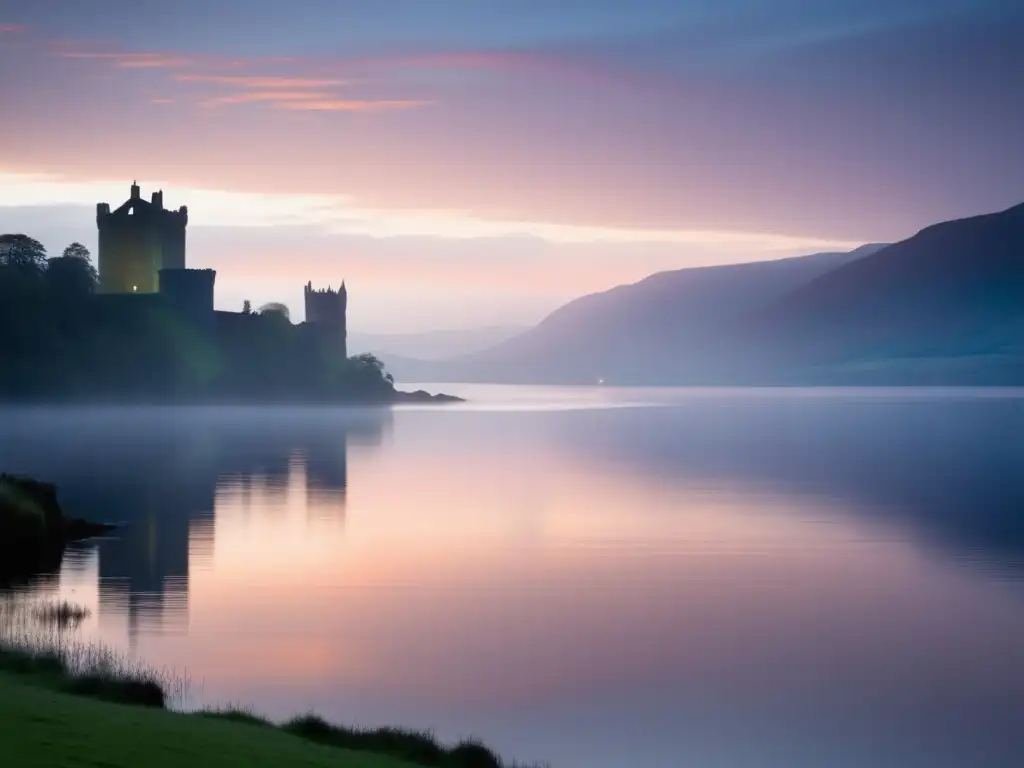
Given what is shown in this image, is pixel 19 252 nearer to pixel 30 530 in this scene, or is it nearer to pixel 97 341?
pixel 97 341

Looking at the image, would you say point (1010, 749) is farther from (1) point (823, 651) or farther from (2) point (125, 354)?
(2) point (125, 354)

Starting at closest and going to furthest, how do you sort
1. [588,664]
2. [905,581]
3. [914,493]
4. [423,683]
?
[423,683]
[588,664]
[905,581]
[914,493]

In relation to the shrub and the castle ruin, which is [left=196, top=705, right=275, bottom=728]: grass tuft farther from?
the castle ruin

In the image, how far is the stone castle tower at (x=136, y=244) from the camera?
508 feet

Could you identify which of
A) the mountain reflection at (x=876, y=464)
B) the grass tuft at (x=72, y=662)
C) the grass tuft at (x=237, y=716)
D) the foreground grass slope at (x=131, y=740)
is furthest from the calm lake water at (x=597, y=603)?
the foreground grass slope at (x=131, y=740)

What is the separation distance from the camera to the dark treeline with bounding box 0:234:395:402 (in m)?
147

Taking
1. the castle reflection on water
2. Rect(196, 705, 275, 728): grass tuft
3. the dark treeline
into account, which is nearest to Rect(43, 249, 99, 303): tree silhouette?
the dark treeline

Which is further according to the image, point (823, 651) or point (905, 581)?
Answer: point (905, 581)

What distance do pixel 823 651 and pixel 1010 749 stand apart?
5.45 metres

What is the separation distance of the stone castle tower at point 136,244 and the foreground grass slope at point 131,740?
146372 mm

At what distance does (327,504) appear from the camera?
4488 cm

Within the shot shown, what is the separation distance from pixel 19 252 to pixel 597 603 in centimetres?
13920

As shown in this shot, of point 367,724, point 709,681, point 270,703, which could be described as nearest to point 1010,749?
point 709,681

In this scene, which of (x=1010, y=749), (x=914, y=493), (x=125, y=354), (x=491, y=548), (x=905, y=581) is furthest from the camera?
(x=125, y=354)
